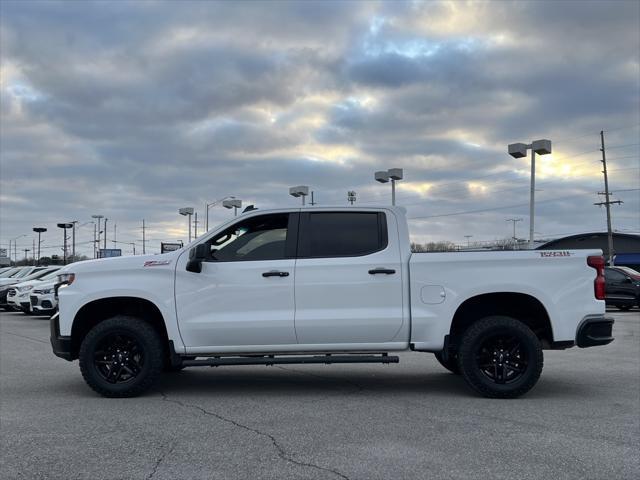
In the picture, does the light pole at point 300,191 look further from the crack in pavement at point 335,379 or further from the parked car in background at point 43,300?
the crack in pavement at point 335,379

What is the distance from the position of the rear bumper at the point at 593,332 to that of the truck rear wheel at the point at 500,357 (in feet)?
1.60

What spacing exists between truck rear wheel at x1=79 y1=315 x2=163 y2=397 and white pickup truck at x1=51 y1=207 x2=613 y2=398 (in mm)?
12

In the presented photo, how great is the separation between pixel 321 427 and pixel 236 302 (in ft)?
6.04

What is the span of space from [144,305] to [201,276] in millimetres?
855

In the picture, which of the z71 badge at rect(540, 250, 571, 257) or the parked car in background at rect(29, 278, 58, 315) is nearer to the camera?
the z71 badge at rect(540, 250, 571, 257)

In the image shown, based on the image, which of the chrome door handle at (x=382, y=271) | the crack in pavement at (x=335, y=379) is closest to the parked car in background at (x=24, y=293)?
the crack in pavement at (x=335, y=379)

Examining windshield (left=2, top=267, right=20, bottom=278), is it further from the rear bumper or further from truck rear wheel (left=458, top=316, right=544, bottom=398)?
the rear bumper

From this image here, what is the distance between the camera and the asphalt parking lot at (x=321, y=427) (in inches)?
175

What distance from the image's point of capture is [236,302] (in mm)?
6793

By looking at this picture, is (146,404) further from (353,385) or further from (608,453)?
(608,453)

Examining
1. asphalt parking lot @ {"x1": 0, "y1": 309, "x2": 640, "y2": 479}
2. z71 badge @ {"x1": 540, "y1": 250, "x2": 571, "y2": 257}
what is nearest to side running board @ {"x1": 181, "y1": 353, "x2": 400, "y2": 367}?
asphalt parking lot @ {"x1": 0, "y1": 309, "x2": 640, "y2": 479}

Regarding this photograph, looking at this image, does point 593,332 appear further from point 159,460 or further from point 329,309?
point 159,460

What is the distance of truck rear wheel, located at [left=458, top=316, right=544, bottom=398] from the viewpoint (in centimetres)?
666

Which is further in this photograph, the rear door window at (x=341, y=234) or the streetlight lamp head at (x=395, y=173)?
the streetlight lamp head at (x=395, y=173)
